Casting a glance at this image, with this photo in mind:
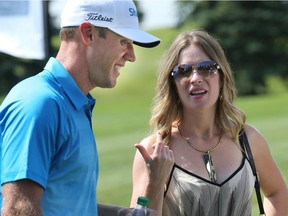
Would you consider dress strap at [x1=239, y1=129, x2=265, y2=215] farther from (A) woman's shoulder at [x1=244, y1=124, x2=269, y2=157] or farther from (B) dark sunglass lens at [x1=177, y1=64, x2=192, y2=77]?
(B) dark sunglass lens at [x1=177, y1=64, x2=192, y2=77]

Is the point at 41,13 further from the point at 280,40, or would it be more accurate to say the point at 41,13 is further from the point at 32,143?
the point at 280,40

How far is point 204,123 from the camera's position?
4.67 meters

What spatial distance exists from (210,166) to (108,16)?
144 cm

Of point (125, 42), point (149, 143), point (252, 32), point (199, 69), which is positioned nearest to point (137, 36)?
point (125, 42)

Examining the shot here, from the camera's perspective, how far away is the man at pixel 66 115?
9.74 ft

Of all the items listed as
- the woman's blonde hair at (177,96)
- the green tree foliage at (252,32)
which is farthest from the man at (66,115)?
the green tree foliage at (252,32)

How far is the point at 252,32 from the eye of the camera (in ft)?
198

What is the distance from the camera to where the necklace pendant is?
439 centimetres

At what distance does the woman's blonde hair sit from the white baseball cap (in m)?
1.23

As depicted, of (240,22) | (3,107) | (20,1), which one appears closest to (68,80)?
(3,107)

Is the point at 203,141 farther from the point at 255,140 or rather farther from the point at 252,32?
the point at 252,32

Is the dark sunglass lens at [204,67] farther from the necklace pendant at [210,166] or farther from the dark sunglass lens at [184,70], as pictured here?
the necklace pendant at [210,166]

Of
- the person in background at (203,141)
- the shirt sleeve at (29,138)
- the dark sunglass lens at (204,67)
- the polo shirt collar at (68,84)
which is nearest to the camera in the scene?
the shirt sleeve at (29,138)

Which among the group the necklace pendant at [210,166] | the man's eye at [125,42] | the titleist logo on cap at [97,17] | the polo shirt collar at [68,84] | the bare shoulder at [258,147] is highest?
the titleist logo on cap at [97,17]
